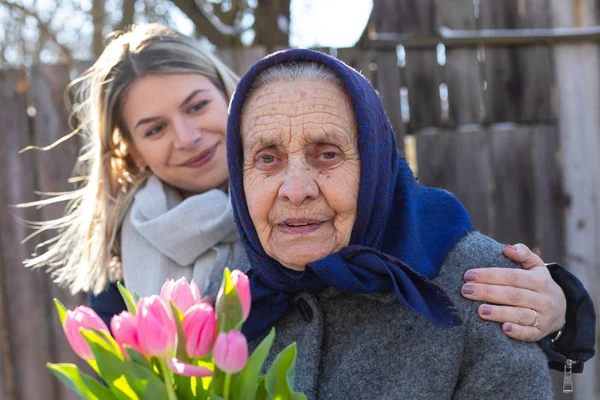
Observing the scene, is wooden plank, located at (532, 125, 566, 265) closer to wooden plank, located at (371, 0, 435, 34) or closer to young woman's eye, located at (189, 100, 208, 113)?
wooden plank, located at (371, 0, 435, 34)

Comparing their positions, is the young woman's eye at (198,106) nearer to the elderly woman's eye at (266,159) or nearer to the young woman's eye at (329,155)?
the elderly woman's eye at (266,159)

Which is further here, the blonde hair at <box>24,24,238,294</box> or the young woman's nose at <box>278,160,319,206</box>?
the blonde hair at <box>24,24,238,294</box>

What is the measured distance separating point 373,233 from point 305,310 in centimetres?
29

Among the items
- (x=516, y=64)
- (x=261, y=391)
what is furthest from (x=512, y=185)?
(x=261, y=391)

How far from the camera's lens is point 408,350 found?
1674 millimetres

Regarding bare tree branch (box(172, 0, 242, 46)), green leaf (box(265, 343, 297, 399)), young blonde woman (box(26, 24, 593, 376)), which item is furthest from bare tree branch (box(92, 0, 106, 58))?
green leaf (box(265, 343, 297, 399))

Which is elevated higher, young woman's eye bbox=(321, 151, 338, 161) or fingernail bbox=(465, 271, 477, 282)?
young woman's eye bbox=(321, 151, 338, 161)

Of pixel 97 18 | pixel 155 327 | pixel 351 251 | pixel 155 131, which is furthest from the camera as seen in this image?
pixel 97 18

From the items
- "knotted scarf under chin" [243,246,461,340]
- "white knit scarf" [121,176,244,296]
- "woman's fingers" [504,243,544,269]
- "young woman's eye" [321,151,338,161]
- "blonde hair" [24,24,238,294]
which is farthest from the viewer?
"blonde hair" [24,24,238,294]

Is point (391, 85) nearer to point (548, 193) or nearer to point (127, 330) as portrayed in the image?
point (548, 193)

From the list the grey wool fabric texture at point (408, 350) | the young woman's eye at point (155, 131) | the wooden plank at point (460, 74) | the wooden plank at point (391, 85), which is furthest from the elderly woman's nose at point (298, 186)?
the wooden plank at point (460, 74)

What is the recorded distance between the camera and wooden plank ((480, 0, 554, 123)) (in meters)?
3.38

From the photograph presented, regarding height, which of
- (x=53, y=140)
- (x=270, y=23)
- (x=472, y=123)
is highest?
(x=270, y=23)

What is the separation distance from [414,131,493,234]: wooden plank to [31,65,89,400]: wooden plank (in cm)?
178
